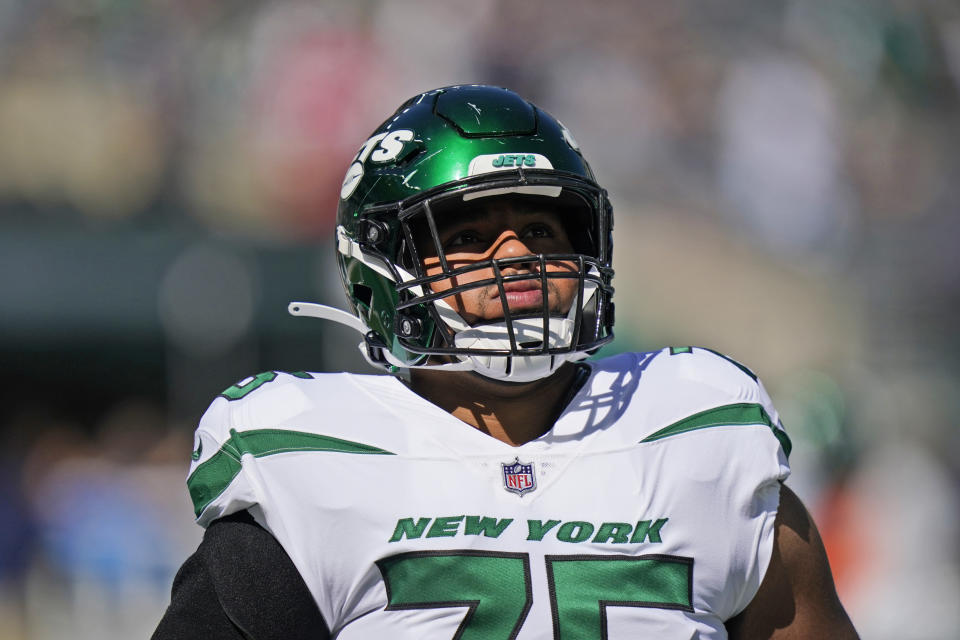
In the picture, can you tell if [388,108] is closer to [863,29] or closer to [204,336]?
[204,336]

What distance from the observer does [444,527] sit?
1.49 m

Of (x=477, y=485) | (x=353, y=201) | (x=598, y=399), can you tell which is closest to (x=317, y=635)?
(x=477, y=485)

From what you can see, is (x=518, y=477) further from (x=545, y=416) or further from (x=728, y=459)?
(x=728, y=459)

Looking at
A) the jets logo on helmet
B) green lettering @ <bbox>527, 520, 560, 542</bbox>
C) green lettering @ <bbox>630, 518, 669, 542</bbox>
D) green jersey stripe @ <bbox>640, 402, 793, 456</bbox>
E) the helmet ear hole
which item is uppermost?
the jets logo on helmet

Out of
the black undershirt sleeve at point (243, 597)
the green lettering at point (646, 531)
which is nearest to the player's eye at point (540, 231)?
the green lettering at point (646, 531)

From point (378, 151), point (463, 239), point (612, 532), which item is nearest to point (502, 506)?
point (612, 532)

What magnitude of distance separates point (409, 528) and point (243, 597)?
0.23m

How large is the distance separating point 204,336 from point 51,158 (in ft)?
4.12

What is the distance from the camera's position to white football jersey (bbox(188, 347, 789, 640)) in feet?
4.84

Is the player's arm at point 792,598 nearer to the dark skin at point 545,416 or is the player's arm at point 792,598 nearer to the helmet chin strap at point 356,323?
the dark skin at point 545,416

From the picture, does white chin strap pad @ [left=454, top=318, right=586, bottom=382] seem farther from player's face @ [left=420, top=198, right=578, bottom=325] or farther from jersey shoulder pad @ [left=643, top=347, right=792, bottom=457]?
jersey shoulder pad @ [left=643, top=347, right=792, bottom=457]

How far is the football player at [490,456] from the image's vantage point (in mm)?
1484

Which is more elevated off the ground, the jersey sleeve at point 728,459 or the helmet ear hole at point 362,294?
the helmet ear hole at point 362,294

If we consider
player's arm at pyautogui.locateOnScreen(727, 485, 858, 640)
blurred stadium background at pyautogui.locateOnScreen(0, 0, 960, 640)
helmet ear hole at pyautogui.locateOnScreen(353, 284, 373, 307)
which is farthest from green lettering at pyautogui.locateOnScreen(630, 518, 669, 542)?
blurred stadium background at pyautogui.locateOnScreen(0, 0, 960, 640)
